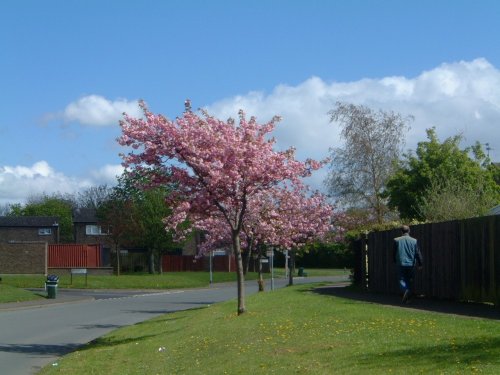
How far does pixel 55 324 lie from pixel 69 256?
38.8 meters

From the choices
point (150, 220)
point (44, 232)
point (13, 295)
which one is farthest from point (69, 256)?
point (13, 295)

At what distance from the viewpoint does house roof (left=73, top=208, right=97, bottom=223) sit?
83688 millimetres

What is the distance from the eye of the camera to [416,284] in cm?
2023

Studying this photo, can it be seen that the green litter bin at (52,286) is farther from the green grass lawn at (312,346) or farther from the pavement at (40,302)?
the green grass lawn at (312,346)

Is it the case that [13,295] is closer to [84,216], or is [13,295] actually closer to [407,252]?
[407,252]

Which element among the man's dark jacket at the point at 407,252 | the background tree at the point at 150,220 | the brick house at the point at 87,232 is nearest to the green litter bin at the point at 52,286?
the background tree at the point at 150,220

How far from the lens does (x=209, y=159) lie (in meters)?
18.3

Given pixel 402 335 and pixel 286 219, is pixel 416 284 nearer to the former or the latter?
pixel 402 335

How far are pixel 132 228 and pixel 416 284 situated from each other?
4384 centimetres

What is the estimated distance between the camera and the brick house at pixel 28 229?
83.6m

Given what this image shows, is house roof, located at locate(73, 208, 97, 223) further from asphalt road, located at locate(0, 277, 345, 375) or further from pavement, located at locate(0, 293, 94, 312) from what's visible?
asphalt road, located at locate(0, 277, 345, 375)

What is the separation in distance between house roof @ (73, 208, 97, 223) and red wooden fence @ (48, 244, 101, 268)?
1862cm

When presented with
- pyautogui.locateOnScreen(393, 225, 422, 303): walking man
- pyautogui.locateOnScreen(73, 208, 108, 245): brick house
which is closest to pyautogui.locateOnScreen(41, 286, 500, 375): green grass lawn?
pyautogui.locateOnScreen(393, 225, 422, 303): walking man

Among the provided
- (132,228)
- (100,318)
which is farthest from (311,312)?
(132,228)
